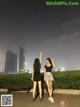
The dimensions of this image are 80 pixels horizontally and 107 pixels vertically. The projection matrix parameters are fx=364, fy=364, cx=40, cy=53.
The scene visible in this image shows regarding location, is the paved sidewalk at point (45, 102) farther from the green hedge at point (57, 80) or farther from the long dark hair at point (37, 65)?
the green hedge at point (57, 80)

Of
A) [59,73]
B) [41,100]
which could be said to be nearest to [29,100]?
[41,100]

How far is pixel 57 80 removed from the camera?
784 inches

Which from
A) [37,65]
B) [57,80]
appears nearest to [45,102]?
[37,65]

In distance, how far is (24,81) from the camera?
21.6 m

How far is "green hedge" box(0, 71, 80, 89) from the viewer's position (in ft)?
63.6

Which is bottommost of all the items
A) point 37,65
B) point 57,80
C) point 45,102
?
point 45,102

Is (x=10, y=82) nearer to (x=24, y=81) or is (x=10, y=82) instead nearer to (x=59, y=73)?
(x=24, y=81)

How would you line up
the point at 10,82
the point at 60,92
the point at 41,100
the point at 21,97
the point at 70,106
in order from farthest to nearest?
1. the point at 10,82
2. the point at 60,92
3. the point at 21,97
4. the point at 41,100
5. the point at 70,106

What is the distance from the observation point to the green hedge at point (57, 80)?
63.6ft

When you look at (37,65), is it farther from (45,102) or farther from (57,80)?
(57,80)

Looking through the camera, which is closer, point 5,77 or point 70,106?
point 70,106

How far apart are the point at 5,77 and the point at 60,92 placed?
5.01 meters

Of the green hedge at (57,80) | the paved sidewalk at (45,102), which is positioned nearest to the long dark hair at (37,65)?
the paved sidewalk at (45,102)

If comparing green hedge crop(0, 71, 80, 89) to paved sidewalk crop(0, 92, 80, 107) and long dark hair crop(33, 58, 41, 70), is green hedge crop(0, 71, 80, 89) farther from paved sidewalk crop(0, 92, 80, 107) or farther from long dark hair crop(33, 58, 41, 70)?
long dark hair crop(33, 58, 41, 70)
